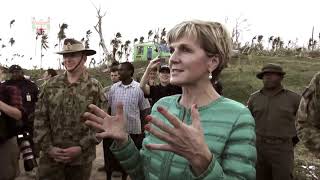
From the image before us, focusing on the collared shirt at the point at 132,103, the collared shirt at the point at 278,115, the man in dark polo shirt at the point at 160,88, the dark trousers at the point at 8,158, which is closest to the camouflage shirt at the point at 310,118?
the dark trousers at the point at 8,158

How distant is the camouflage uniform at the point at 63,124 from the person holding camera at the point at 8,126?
28cm

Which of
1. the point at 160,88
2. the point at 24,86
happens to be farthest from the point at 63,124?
the point at 24,86

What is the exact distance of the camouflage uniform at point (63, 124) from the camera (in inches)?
168

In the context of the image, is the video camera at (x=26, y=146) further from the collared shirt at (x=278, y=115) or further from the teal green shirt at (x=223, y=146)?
the collared shirt at (x=278, y=115)

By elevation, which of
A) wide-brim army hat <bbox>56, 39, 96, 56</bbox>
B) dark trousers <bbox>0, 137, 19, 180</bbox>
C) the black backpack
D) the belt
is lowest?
the belt

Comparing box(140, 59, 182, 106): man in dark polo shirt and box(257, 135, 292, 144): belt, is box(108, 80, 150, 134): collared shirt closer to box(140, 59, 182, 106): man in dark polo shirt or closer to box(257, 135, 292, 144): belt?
box(140, 59, 182, 106): man in dark polo shirt

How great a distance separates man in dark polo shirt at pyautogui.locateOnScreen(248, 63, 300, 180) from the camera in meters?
5.82

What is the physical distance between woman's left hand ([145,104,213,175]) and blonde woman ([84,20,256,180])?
0.03 meters

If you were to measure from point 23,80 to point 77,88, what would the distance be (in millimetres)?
3681

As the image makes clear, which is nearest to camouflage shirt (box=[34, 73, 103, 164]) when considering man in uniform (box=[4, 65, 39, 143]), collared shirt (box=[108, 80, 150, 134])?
collared shirt (box=[108, 80, 150, 134])

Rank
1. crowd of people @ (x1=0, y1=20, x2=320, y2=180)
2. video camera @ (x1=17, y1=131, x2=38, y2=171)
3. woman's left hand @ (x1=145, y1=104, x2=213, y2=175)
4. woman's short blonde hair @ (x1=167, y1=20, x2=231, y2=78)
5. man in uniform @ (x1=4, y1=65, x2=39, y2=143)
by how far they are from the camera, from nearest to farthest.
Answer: woman's left hand @ (x1=145, y1=104, x2=213, y2=175), crowd of people @ (x1=0, y1=20, x2=320, y2=180), woman's short blonde hair @ (x1=167, y1=20, x2=231, y2=78), video camera @ (x1=17, y1=131, x2=38, y2=171), man in uniform @ (x1=4, y1=65, x2=39, y2=143)

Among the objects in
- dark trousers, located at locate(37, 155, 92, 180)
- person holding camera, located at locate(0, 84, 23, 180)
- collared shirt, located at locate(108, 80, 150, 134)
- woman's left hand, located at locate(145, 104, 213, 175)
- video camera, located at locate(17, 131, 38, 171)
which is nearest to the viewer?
woman's left hand, located at locate(145, 104, 213, 175)

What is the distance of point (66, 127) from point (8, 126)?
1.79 feet

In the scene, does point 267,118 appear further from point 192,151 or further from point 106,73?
point 106,73
